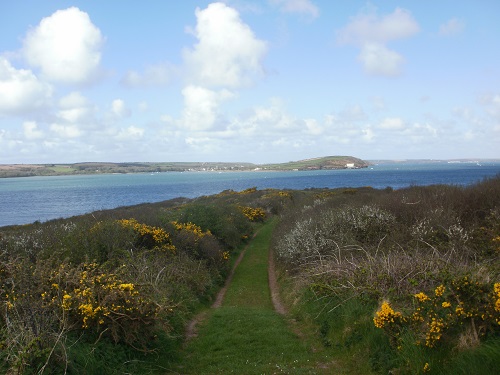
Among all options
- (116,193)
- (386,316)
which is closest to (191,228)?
(386,316)

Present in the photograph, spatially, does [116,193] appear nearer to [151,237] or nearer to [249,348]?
[151,237]

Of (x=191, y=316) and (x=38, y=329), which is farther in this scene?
(x=191, y=316)

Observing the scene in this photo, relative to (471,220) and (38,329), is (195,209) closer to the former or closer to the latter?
(471,220)

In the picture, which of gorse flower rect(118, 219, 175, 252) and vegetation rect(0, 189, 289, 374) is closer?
vegetation rect(0, 189, 289, 374)

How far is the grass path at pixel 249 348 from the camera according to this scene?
24.0 ft

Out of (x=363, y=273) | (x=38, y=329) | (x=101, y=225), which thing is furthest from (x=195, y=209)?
(x=38, y=329)

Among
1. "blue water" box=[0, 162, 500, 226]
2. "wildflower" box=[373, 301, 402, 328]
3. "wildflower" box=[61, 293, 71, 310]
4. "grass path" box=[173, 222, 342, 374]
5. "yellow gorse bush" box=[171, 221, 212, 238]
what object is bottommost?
"blue water" box=[0, 162, 500, 226]

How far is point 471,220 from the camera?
14680 mm

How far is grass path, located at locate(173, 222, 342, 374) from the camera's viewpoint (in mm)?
7324

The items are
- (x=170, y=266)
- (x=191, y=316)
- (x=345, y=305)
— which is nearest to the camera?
(x=345, y=305)

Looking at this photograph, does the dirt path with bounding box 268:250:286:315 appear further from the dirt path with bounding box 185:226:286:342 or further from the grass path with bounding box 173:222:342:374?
the grass path with bounding box 173:222:342:374

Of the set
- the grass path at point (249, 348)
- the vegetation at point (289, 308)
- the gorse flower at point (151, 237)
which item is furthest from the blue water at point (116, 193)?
the grass path at point (249, 348)

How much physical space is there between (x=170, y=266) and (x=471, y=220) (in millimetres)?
10505

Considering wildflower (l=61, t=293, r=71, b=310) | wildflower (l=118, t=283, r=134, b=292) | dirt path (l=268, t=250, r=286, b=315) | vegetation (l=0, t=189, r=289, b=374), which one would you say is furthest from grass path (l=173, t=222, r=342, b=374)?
wildflower (l=61, t=293, r=71, b=310)
